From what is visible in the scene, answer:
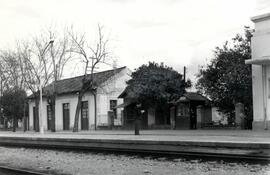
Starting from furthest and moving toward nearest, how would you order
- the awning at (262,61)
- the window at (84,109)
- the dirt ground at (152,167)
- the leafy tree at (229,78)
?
the window at (84,109), the leafy tree at (229,78), the awning at (262,61), the dirt ground at (152,167)

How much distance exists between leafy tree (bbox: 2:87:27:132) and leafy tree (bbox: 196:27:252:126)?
92.3ft

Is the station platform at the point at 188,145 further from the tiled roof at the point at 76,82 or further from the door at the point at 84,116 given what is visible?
the tiled roof at the point at 76,82

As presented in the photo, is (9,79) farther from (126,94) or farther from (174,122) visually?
(174,122)

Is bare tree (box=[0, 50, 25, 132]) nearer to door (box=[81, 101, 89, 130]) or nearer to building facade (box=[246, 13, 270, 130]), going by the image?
door (box=[81, 101, 89, 130])

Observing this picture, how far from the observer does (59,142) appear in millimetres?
25344

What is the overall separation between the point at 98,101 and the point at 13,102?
587 inches

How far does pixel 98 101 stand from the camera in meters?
46.9

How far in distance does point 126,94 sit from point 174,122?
8.81 meters

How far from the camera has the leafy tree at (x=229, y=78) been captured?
3152 centimetres

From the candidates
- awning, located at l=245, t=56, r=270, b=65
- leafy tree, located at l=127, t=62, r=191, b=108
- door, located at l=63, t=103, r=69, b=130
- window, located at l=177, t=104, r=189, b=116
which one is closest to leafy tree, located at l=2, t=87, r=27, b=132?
door, located at l=63, t=103, r=69, b=130

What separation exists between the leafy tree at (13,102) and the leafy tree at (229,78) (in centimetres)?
2812

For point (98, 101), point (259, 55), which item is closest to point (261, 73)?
point (259, 55)

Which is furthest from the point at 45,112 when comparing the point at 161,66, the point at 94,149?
the point at 94,149

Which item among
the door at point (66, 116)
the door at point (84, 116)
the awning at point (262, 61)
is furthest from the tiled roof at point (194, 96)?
the door at point (66, 116)
